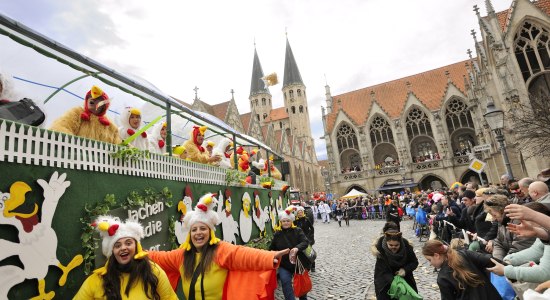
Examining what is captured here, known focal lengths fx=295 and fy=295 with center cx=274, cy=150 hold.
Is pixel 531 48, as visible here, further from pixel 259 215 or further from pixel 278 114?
pixel 278 114

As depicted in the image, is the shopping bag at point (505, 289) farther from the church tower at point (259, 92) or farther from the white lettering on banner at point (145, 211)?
the church tower at point (259, 92)

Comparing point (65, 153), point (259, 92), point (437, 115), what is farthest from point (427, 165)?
point (259, 92)

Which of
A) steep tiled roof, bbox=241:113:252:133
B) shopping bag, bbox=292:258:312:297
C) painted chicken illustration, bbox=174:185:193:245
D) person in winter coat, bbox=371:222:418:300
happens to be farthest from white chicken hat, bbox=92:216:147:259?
steep tiled roof, bbox=241:113:252:133

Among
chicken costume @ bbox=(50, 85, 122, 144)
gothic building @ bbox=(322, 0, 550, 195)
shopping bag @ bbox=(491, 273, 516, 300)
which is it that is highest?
gothic building @ bbox=(322, 0, 550, 195)

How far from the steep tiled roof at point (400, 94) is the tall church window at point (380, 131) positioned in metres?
1.27

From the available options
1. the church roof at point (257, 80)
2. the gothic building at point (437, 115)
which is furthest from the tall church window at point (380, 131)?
the church roof at point (257, 80)

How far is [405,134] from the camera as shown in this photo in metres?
36.9

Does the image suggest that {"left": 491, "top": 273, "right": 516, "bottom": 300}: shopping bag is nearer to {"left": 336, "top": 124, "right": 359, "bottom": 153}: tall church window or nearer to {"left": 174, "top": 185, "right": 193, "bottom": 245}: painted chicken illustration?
{"left": 174, "top": 185, "right": 193, "bottom": 245}: painted chicken illustration

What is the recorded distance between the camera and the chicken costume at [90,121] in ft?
11.1

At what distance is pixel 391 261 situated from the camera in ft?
11.9

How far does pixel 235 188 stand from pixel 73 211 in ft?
13.7

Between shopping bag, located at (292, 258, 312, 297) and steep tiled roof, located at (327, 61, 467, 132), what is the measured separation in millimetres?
36874

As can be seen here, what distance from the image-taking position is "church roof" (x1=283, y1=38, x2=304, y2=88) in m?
63.3

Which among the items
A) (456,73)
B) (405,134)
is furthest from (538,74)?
(456,73)
